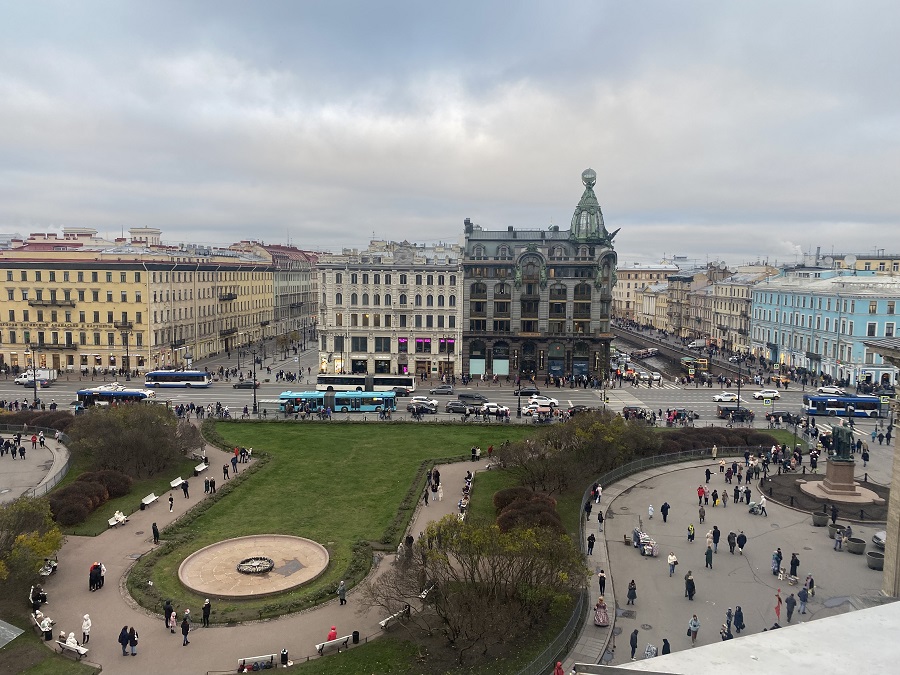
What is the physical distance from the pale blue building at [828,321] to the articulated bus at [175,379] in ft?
235

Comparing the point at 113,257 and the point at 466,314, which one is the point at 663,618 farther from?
the point at 113,257

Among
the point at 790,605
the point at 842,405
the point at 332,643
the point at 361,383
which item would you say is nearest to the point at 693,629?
the point at 790,605

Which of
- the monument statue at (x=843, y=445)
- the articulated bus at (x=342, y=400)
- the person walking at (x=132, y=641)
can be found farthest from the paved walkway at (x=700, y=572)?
the articulated bus at (x=342, y=400)

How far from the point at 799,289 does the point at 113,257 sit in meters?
88.5

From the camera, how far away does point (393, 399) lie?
64750 millimetres

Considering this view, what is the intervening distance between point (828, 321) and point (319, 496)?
71474mm

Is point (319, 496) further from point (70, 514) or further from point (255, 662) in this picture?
point (255, 662)

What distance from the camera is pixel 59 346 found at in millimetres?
82500

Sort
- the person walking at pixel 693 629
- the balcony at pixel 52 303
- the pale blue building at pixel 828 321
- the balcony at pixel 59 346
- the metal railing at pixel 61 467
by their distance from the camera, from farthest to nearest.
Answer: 1. the balcony at pixel 59 346
2. the balcony at pixel 52 303
3. the pale blue building at pixel 828 321
4. the metal railing at pixel 61 467
5. the person walking at pixel 693 629

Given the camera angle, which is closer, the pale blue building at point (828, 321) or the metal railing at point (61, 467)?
the metal railing at point (61, 467)

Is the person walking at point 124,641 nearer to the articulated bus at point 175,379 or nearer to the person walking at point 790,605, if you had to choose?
the person walking at point 790,605

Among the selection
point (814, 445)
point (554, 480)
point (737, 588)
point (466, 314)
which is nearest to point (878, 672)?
point (737, 588)

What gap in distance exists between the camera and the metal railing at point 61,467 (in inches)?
1490

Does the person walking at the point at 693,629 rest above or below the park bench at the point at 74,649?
above
